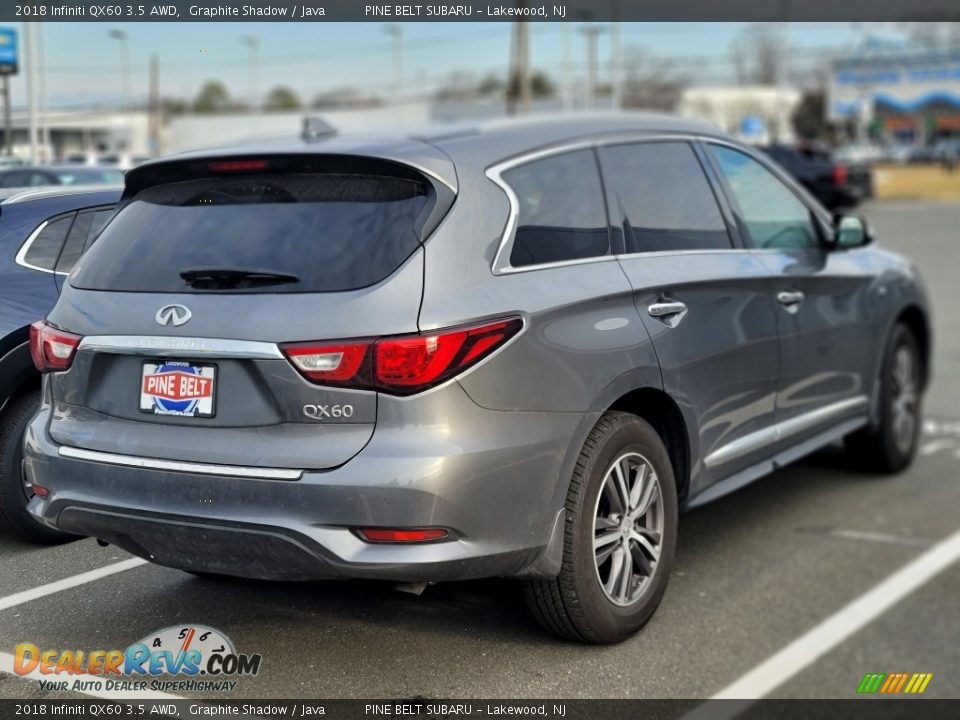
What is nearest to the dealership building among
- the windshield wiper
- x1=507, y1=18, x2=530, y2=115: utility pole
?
x1=507, y1=18, x2=530, y2=115: utility pole

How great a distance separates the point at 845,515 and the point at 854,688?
2.25m

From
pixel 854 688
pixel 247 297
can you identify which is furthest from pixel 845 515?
pixel 247 297

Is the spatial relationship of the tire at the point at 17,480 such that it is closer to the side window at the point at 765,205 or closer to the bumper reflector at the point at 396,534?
the bumper reflector at the point at 396,534

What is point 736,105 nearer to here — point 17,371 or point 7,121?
point 7,121

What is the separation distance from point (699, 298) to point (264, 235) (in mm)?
1720

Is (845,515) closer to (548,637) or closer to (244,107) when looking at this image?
(548,637)

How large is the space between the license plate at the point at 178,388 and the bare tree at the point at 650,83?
2509 inches

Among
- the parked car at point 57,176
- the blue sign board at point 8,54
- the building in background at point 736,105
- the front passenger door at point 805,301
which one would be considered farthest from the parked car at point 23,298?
the building in background at point 736,105

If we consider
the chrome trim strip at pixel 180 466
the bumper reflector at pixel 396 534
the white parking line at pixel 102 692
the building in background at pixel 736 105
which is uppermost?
the building in background at pixel 736 105

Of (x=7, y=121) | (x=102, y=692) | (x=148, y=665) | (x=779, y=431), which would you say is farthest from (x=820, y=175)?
(x=102, y=692)

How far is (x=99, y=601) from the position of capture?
355cm

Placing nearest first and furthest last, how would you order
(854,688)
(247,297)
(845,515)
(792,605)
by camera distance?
(247,297)
(854,688)
(792,605)
(845,515)

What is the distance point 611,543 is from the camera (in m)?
3.83

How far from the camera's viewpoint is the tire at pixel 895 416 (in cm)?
620
